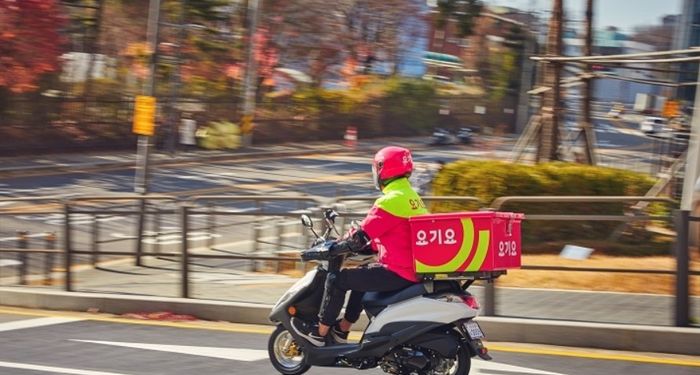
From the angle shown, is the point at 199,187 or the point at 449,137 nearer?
the point at 199,187

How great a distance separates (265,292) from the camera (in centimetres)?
1209

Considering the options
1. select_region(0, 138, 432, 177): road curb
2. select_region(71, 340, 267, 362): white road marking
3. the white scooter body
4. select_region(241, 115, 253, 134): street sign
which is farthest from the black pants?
select_region(241, 115, 253, 134): street sign

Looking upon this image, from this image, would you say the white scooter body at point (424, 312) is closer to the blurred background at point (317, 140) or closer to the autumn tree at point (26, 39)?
the blurred background at point (317, 140)

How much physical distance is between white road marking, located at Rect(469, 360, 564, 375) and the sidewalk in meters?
1.58

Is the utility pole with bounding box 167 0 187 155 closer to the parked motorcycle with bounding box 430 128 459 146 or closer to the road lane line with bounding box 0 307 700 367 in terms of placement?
the parked motorcycle with bounding box 430 128 459 146

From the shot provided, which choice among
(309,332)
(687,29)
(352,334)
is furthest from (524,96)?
(309,332)

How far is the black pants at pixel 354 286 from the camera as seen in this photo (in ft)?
24.4

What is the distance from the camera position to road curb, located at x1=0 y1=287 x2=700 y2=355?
9.12 meters

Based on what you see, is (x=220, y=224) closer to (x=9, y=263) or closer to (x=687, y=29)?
(x=9, y=263)

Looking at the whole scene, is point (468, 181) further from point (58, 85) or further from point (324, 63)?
point (324, 63)

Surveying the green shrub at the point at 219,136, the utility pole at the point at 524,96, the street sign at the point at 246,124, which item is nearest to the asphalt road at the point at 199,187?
the street sign at the point at 246,124

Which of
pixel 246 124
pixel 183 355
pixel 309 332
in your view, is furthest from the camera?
pixel 246 124

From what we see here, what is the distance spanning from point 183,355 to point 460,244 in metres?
3.01

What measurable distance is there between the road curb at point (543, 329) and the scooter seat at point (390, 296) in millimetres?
2484
